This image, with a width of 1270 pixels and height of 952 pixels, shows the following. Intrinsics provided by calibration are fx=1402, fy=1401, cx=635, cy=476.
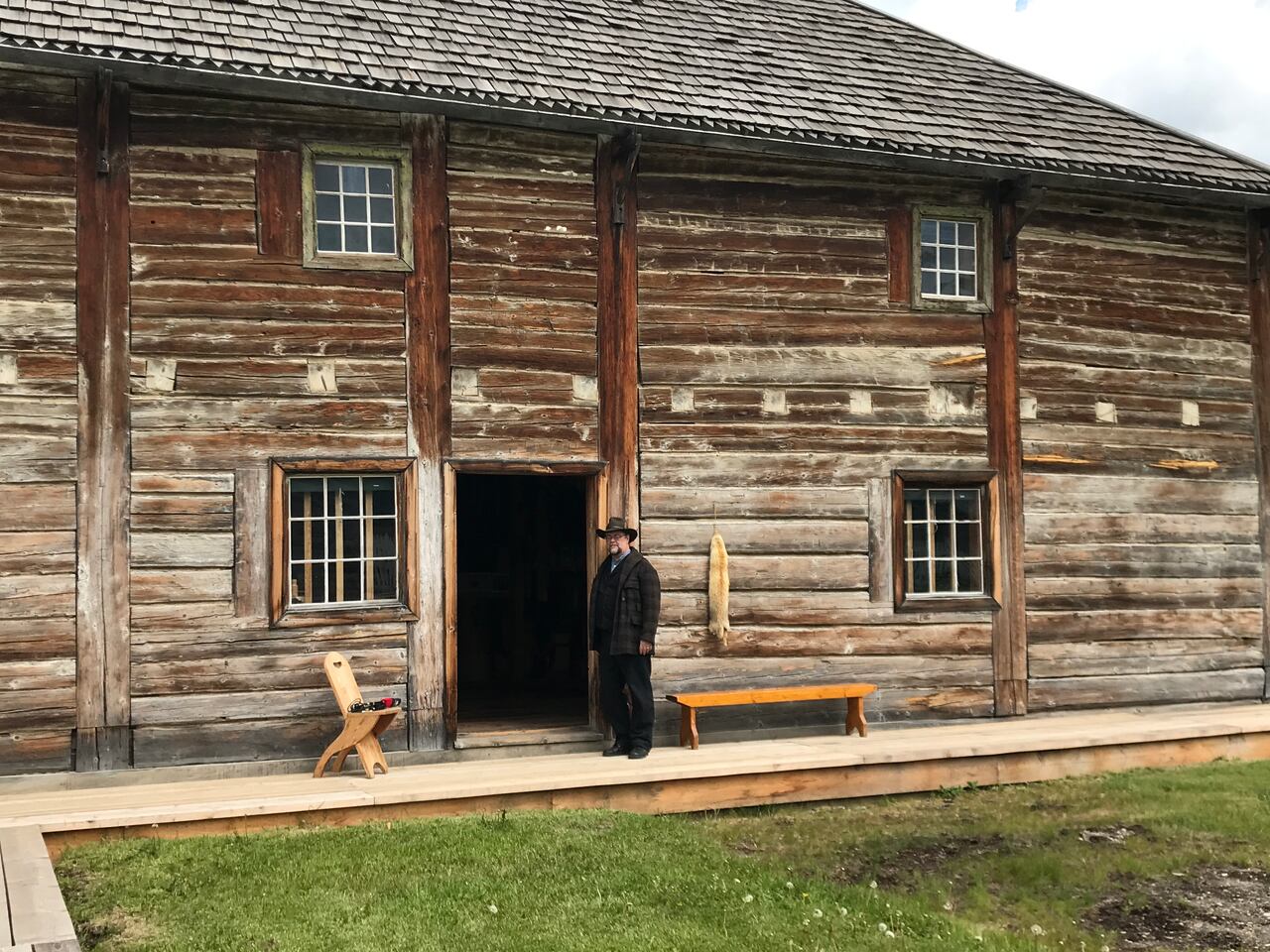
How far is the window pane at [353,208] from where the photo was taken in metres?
10.2

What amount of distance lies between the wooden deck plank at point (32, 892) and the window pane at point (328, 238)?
15.1 feet

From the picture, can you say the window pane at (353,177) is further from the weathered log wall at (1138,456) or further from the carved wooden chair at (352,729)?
the weathered log wall at (1138,456)

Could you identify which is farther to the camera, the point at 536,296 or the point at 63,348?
the point at 536,296

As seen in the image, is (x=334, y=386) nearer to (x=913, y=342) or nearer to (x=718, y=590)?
(x=718, y=590)

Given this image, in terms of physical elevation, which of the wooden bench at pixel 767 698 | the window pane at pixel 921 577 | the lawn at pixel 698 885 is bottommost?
the lawn at pixel 698 885

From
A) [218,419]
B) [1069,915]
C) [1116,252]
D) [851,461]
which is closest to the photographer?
[1069,915]

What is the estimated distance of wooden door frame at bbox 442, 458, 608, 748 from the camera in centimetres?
1020

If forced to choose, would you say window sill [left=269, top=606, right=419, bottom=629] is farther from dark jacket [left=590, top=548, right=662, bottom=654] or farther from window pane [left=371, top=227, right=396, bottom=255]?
window pane [left=371, top=227, right=396, bottom=255]

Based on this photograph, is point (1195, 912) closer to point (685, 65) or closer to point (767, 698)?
point (767, 698)

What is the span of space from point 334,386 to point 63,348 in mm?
→ 1809

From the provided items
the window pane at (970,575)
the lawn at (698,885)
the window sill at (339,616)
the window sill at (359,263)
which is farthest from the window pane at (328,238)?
the window pane at (970,575)

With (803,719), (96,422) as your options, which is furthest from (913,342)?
(96,422)

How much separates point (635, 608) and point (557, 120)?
11.8 ft

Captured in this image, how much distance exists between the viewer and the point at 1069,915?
22.1ft
